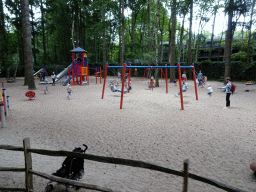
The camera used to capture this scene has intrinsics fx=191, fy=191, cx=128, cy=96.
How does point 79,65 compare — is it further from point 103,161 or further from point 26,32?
point 103,161

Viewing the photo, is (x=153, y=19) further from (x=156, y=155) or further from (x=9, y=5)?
(x=156, y=155)

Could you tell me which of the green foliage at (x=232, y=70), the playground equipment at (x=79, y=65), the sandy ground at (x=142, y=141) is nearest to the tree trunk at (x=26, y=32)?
the playground equipment at (x=79, y=65)

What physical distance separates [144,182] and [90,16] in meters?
40.4

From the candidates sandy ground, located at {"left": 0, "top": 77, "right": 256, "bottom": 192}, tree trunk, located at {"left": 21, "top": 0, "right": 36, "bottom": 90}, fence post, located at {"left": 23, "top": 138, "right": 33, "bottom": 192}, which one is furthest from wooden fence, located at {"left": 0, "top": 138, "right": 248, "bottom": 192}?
tree trunk, located at {"left": 21, "top": 0, "right": 36, "bottom": 90}

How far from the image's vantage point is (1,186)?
11.5 ft

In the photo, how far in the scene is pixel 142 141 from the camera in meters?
5.93

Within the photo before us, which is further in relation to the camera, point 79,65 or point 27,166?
point 79,65

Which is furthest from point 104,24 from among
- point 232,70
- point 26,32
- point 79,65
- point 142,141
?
point 142,141

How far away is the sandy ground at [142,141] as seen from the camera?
3.89 m

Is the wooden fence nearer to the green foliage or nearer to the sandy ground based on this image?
the sandy ground

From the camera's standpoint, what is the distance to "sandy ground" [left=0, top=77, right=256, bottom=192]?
12.8 ft

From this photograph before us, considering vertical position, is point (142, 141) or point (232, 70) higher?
point (232, 70)

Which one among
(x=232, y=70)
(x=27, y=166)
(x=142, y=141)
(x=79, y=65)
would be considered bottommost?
(x=142, y=141)

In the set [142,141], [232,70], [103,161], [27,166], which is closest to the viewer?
[103,161]
